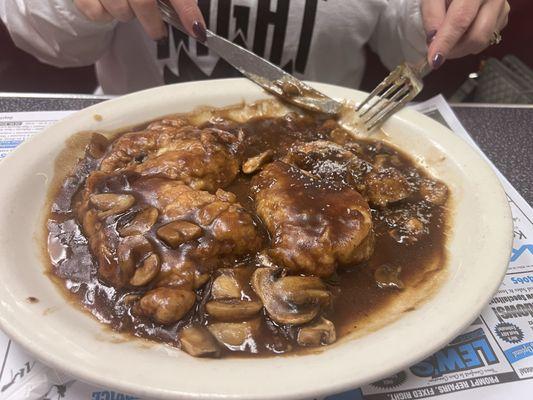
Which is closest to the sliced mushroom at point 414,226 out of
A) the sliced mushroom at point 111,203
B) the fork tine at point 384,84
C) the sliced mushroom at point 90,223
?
the fork tine at point 384,84

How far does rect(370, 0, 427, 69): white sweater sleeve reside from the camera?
2.71 metres

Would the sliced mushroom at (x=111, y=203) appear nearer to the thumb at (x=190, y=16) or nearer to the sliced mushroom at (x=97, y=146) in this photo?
the sliced mushroom at (x=97, y=146)

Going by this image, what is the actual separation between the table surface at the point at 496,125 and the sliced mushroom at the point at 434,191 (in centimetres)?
57

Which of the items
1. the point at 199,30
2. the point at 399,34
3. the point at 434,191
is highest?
the point at 199,30

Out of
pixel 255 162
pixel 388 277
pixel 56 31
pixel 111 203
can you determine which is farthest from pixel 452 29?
pixel 56 31

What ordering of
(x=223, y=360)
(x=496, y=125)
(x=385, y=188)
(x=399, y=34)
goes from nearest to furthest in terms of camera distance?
(x=223, y=360)
(x=385, y=188)
(x=496, y=125)
(x=399, y=34)

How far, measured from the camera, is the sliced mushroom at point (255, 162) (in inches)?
75.0

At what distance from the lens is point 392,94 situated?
89.0 inches

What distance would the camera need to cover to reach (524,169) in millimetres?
2340

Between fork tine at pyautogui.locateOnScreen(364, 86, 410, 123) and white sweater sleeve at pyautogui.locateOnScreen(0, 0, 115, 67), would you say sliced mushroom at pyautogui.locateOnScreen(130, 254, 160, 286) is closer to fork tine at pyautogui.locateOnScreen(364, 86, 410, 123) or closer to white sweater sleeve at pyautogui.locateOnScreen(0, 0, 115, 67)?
fork tine at pyautogui.locateOnScreen(364, 86, 410, 123)

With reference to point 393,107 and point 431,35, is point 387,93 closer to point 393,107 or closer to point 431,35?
point 393,107

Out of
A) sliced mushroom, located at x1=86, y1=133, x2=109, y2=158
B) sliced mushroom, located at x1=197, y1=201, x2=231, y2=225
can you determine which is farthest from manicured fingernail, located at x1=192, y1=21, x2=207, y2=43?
sliced mushroom, located at x1=197, y1=201, x2=231, y2=225

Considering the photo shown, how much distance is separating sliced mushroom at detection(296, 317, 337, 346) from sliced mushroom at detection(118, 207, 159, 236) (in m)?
0.59

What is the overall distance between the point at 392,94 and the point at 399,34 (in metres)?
0.90
